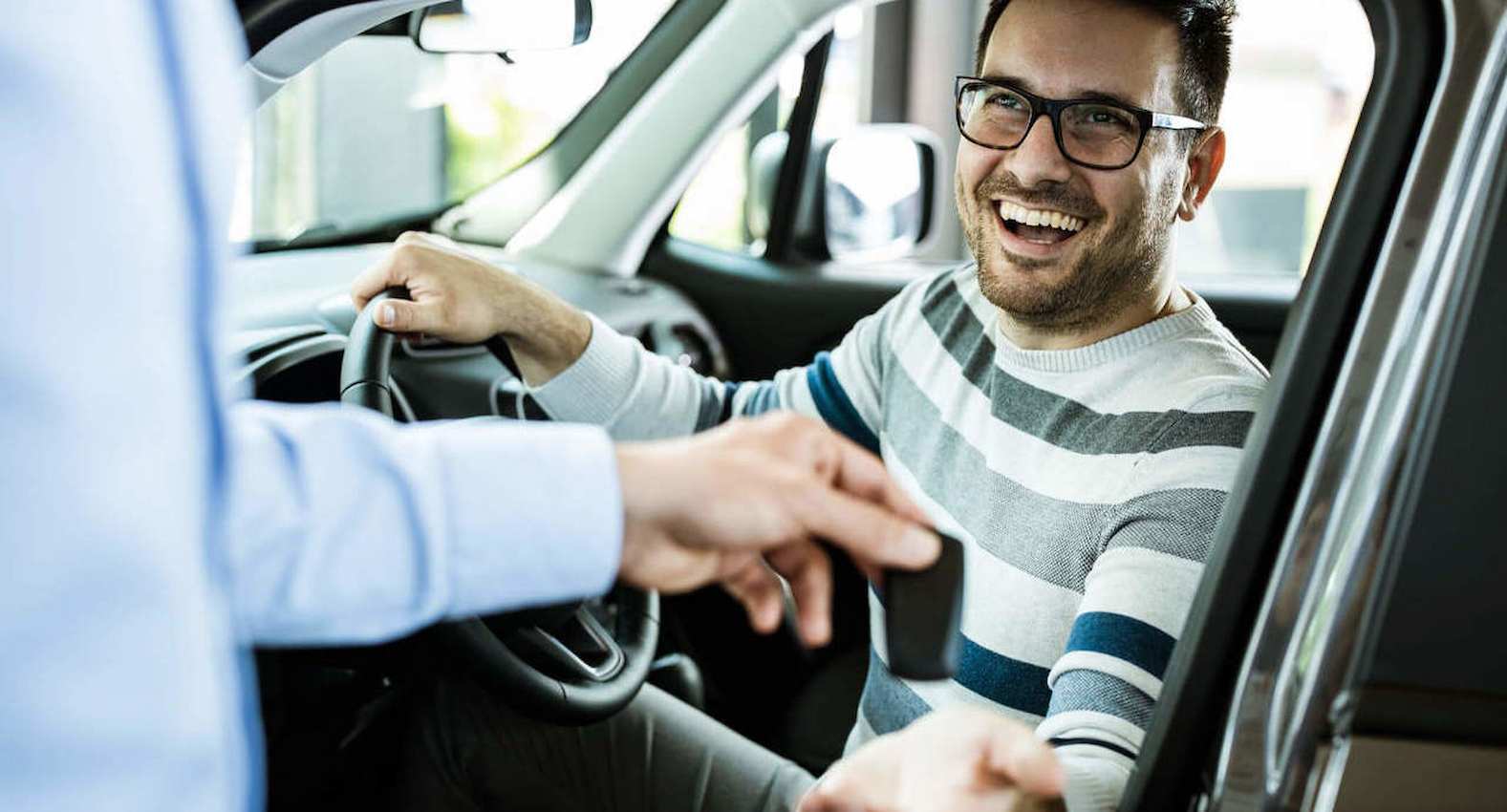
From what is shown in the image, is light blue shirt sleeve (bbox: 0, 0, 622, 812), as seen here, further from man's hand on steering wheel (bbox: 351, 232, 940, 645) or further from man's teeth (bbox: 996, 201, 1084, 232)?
man's teeth (bbox: 996, 201, 1084, 232)

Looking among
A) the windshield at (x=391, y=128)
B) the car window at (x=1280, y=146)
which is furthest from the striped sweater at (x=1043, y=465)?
the car window at (x=1280, y=146)

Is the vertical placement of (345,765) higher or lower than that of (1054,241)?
lower

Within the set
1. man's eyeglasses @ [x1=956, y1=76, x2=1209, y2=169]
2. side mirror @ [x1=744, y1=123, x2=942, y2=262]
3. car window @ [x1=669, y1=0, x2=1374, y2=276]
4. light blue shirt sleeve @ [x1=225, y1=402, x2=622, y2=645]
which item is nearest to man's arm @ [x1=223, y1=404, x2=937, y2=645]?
light blue shirt sleeve @ [x1=225, y1=402, x2=622, y2=645]

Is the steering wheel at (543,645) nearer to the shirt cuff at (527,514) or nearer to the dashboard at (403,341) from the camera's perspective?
the dashboard at (403,341)

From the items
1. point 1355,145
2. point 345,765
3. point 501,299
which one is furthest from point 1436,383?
point 345,765

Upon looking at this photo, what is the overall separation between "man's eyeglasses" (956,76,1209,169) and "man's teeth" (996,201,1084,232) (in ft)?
0.20

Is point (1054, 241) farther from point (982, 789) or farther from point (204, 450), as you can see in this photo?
point (204, 450)

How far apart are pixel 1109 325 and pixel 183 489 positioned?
3.69 feet

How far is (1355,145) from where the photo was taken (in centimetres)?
97

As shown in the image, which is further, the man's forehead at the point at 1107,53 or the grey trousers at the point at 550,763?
the grey trousers at the point at 550,763

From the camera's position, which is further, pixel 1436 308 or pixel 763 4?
pixel 763 4

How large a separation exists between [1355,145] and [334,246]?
5.32 ft

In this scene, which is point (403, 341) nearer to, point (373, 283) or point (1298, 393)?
point (373, 283)

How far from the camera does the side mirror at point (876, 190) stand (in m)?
2.69
